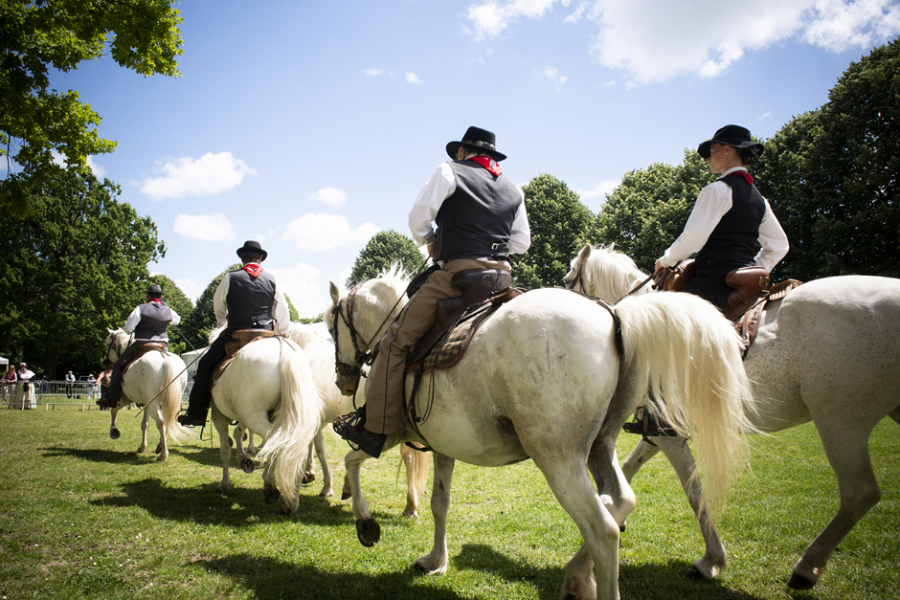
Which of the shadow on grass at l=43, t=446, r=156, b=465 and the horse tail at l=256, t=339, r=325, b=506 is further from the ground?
the horse tail at l=256, t=339, r=325, b=506

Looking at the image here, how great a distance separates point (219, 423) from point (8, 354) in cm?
3826

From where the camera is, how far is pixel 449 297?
3.29 meters

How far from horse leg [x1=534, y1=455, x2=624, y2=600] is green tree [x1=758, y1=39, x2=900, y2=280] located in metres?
19.9

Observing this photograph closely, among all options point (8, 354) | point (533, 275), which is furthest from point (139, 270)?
point (533, 275)

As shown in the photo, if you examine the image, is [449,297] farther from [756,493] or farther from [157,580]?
[756,493]

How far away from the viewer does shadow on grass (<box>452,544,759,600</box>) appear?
3445 mm

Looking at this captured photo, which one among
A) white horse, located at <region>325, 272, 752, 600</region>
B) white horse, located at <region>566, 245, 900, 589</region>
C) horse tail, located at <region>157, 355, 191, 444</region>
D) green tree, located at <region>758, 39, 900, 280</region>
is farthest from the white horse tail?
green tree, located at <region>758, 39, 900, 280</region>

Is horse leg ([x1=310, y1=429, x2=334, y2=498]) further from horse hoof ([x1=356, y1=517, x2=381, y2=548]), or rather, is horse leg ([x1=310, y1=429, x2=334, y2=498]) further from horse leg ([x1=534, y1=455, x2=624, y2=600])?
horse leg ([x1=534, y1=455, x2=624, y2=600])

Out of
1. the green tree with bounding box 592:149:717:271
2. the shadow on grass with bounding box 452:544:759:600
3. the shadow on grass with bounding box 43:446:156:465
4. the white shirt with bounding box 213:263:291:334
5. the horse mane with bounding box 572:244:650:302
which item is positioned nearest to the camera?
the shadow on grass with bounding box 452:544:759:600

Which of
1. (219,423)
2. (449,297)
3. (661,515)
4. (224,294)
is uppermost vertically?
(224,294)

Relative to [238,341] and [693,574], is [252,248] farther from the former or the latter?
[693,574]

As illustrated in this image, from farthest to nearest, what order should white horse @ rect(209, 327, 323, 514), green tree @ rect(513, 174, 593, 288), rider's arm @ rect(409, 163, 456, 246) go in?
green tree @ rect(513, 174, 593, 288) < white horse @ rect(209, 327, 323, 514) < rider's arm @ rect(409, 163, 456, 246)

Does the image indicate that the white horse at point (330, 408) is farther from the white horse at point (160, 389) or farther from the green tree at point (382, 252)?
the green tree at point (382, 252)

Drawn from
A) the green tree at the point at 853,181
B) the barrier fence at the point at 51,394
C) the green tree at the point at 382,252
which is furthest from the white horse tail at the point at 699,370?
the green tree at the point at 382,252
